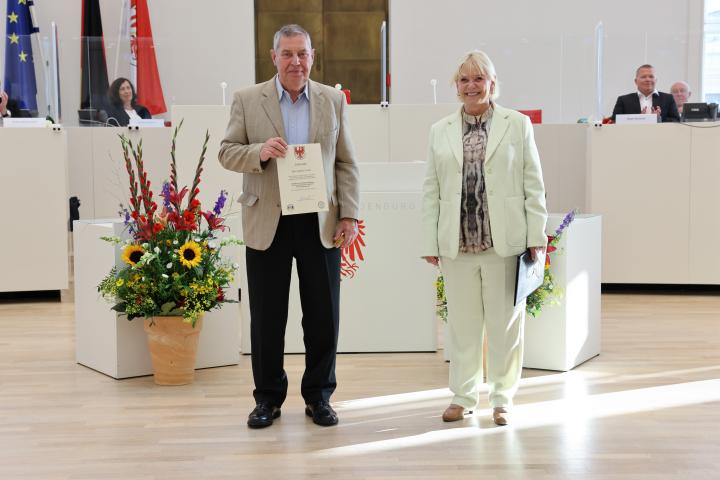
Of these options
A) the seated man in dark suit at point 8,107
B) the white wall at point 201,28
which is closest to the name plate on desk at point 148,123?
the seated man in dark suit at point 8,107

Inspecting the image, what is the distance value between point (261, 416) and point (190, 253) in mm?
1038

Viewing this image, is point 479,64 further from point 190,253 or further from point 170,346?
point 170,346

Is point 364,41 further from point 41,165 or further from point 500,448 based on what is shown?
point 500,448

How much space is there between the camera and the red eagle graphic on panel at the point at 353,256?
499 centimetres

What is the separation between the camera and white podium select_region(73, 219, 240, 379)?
4.59 m

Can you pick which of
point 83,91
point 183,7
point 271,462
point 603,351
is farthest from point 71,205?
point 271,462

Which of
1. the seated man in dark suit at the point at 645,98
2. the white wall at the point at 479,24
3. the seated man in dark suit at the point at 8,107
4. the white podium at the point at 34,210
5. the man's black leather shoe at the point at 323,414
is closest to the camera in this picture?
the man's black leather shoe at the point at 323,414

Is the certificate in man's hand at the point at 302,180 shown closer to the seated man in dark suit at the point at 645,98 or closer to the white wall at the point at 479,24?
the seated man in dark suit at the point at 645,98

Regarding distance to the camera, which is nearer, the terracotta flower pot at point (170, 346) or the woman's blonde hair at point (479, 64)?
the woman's blonde hair at point (479, 64)

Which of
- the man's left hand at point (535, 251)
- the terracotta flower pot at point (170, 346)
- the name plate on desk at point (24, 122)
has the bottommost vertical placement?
the terracotta flower pot at point (170, 346)

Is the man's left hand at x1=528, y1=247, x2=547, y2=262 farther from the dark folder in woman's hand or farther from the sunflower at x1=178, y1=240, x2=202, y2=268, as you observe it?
the sunflower at x1=178, y1=240, x2=202, y2=268

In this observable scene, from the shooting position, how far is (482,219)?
3.59 metres

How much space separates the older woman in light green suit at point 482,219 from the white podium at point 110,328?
1519mm

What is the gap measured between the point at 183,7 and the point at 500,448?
28.9ft
